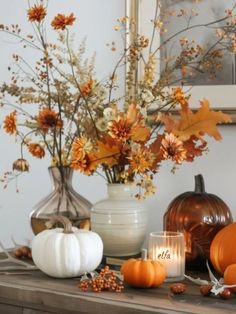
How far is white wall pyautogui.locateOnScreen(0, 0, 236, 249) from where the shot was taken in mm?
1693

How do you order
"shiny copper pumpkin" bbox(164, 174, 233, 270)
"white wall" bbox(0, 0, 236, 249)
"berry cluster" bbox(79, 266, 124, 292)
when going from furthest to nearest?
"white wall" bbox(0, 0, 236, 249) < "shiny copper pumpkin" bbox(164, 174, 233, 270) < "berry cluster" bbox(79, 266, 124, 292)

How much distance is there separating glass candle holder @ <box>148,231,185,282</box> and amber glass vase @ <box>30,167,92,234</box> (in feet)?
0.88

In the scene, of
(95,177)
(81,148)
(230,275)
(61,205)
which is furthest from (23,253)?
(230,275)

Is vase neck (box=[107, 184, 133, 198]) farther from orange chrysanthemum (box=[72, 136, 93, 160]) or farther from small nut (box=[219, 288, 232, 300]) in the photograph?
small nut (box=[219, 288, 232, 300])

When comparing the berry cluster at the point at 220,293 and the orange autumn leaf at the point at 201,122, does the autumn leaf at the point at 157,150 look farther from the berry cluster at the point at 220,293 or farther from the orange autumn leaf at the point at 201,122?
the berry cluster at the point at 220,293

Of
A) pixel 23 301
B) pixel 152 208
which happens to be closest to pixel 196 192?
pixel 152 208

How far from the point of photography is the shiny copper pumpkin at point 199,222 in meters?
1.44

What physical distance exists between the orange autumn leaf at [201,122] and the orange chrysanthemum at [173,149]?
60 mm

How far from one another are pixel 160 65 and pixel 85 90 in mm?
379

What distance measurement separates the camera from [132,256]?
1.51 meters

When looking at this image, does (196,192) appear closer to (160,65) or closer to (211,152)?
(211,152)

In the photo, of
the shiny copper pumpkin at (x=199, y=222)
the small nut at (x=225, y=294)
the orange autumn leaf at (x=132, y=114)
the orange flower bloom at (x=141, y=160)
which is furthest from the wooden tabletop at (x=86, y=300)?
the orange autumn leaf at (x=132, y=114)

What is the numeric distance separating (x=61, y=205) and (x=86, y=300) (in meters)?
0.45

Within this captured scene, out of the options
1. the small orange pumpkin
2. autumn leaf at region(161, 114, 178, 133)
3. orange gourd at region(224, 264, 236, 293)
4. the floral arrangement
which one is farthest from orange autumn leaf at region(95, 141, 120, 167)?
orange gourd at region(224, 264, 236, 293)
